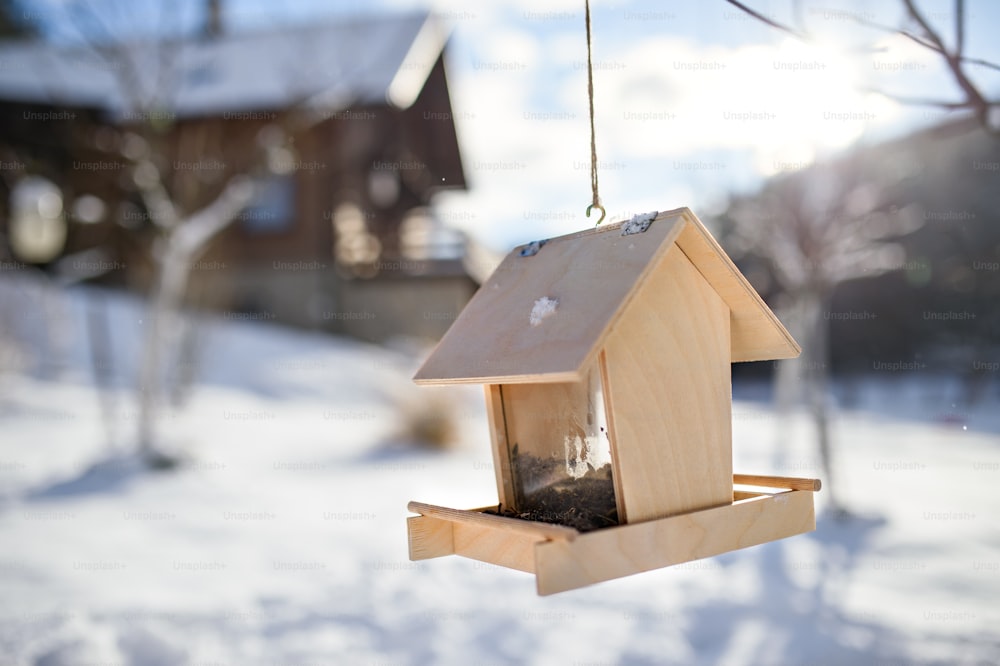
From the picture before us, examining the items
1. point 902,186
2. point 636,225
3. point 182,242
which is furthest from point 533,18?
point 902,186

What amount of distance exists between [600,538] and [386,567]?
355 cm

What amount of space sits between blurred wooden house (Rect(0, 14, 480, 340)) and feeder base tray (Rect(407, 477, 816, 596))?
1194 centimetres

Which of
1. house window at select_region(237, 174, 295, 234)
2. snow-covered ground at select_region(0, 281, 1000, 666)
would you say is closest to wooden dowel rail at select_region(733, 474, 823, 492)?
snow-covered ground at select_region(0, 281, 1000, 666)

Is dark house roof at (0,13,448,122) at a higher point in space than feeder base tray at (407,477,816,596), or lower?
higher

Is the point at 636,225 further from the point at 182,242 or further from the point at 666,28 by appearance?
the point at 182,242

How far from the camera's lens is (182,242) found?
815 centimetres

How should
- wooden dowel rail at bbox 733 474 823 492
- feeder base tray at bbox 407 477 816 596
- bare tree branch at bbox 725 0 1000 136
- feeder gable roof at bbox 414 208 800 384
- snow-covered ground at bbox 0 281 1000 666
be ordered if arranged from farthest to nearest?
snow-covered ground at bbox 0 281 1000 666, bare tree branch at bbox 725 0 1000 136, wooden dowel rail at bbox 733 474 823 492, feeder gable roof at bbox 414 208 800 384, feeder base tray at bbox 407 477 816 596

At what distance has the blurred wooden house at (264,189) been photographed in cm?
1470

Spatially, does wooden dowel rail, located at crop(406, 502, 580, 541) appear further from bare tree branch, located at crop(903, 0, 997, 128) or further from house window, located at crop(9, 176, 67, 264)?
house window, located at crop(9, 176, 67, 264)

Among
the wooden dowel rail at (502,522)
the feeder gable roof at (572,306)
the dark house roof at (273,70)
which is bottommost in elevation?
the wooden dowel rail at (502,522)

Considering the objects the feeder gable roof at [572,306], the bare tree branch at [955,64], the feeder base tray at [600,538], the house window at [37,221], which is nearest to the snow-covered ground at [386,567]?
the feeder base tray at [600,538]

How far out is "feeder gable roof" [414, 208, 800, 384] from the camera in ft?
5.60

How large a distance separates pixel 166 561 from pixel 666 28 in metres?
4.27

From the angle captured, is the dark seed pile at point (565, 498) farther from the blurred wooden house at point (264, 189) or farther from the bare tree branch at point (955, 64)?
the blurred wooden house at point (264, 189)
